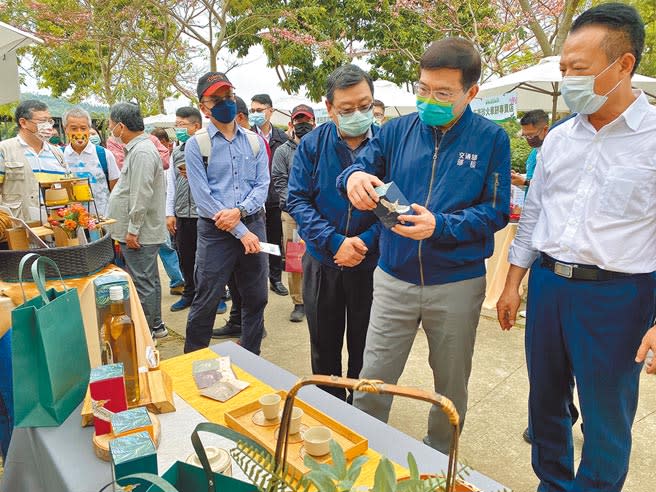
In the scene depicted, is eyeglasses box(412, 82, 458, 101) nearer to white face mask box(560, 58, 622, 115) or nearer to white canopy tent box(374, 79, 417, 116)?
white face mask box(560, 58, 622, 115)

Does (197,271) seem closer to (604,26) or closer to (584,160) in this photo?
(584,160)

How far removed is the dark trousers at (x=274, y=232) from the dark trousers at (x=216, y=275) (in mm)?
2203

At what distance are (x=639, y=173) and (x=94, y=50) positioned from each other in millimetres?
19814

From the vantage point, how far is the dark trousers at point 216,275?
3.17m

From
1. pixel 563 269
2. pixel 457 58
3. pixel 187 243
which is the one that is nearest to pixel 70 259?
pixel 457 58

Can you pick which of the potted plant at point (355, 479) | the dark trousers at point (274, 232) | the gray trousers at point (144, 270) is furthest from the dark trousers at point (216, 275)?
the potted plant at point (355, 479)

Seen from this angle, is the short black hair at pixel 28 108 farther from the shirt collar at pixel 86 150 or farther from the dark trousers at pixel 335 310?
the dark trousers at pixel 335 310

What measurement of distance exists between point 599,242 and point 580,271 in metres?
0.12

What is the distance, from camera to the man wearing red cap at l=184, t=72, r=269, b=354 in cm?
312

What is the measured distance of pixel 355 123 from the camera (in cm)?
243

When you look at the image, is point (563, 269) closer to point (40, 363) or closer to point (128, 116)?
point (40, 363)

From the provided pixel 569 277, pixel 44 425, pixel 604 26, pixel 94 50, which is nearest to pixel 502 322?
pixel 569 277

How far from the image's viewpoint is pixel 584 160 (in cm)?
181

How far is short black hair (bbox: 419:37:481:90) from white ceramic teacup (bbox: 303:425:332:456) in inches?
53.4
